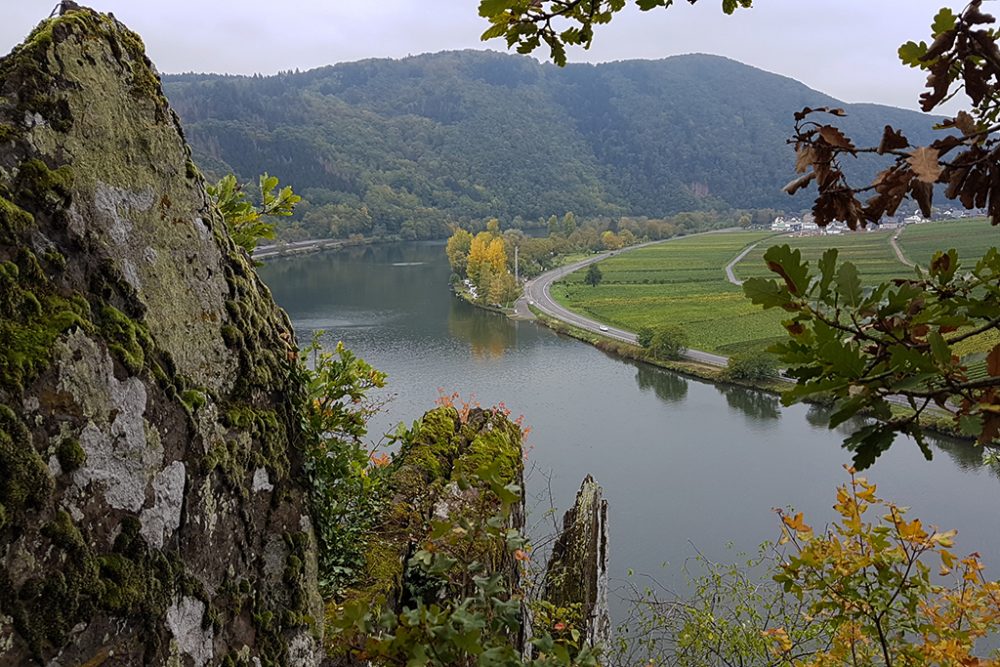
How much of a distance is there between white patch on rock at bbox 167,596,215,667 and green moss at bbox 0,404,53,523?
524 millimetres

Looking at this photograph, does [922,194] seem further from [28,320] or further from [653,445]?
[653,445]

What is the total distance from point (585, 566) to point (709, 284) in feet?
154

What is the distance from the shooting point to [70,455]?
1656 mm

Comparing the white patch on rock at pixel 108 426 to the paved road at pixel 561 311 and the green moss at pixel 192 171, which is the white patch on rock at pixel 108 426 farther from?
the paved road at pixel 561 311

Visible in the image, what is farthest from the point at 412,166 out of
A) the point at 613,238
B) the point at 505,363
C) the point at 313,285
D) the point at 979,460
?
the point at 979,460

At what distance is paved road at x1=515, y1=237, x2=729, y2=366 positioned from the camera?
98.5 ft

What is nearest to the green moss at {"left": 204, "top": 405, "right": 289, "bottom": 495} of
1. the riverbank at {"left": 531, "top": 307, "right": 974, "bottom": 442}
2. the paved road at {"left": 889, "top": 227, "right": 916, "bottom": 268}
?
the riverbank at {"left": 531, "top": 307, "right": 974, "bottom": 442}

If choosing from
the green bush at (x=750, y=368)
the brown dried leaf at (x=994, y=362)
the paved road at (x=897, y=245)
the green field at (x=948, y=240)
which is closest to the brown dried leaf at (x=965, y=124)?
the brown dried leaf at (x=994, y=362)

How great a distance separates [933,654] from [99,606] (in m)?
2.88

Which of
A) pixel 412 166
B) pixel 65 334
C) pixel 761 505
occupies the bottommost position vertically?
pixel 761 505

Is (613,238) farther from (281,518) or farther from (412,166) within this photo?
(281,518)

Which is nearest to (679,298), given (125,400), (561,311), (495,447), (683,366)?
(561,311)

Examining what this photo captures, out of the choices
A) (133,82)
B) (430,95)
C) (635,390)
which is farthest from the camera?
(430,95)

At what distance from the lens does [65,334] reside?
173 cm
